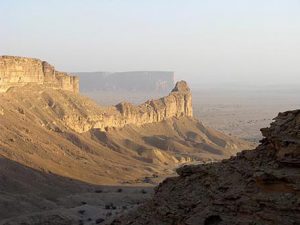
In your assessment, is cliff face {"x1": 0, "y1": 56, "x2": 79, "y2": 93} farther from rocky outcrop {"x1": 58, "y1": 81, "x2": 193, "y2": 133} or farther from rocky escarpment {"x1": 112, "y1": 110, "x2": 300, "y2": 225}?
rocky escarpment {"x1": 112, "y1": 110, "x2": 300, "y2": 225}

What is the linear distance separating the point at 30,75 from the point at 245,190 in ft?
207

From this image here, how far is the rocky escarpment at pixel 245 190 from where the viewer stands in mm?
16359

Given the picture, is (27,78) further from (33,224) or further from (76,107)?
(33,224)

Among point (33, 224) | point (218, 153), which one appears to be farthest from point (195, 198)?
point (218, 153)

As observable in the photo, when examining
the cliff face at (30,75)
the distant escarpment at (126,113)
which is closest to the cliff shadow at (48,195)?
the cliff face at (30,75)

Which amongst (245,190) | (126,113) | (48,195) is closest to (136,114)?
(126,113)

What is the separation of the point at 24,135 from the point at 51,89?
23.2 metres

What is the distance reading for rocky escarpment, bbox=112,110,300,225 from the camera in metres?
16.4

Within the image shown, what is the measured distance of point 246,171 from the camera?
18.1 meters

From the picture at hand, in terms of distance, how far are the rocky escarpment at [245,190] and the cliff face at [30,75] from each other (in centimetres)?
5172

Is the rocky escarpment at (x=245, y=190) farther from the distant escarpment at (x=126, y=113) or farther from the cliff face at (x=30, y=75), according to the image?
the distant escarpment at (x=126, y=113)

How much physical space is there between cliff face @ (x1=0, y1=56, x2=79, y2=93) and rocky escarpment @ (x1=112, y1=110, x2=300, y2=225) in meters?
51.7

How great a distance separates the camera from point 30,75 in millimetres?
77188

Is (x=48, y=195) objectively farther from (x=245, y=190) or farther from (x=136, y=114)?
(x=136, y=114)
